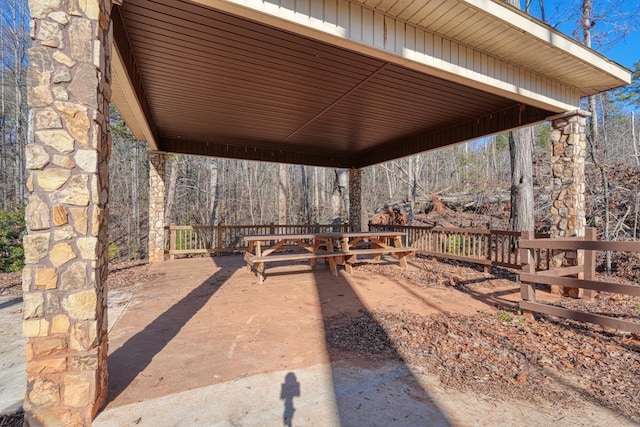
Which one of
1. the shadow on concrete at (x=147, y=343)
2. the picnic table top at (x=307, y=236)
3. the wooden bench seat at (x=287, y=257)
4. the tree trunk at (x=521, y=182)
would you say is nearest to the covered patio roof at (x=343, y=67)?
the tree trunk at (x=521, y=182)

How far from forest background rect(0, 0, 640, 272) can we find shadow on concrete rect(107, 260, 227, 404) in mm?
5971

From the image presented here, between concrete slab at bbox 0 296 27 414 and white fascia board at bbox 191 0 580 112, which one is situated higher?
white fascia board at bbox 191 0 580 112

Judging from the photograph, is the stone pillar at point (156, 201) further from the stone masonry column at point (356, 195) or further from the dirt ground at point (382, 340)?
the stone masonry column at point (356, 195)

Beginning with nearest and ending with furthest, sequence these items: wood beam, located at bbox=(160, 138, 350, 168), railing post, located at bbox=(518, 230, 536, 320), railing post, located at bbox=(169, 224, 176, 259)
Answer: railing post, located at bbox=(518, 230, 536, 320)
wood beam, located at bbox=(160, 138, 350, 168)
railing post, located at bbox=(169, 224, 176, 259)

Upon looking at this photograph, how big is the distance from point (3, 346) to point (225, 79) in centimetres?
405

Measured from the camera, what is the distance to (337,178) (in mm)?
13172

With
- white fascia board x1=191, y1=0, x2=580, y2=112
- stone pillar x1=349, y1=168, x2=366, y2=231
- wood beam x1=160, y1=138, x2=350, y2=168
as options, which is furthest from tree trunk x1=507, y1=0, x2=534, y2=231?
wood beam x1=160, y1=138, x2=350, y2=168

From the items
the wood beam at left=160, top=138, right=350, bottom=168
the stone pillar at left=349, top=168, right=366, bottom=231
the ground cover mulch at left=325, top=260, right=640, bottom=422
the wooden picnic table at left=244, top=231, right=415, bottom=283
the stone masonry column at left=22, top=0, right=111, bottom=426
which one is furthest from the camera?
the stone pillar at left=349, top=168, right=366, bottom=231

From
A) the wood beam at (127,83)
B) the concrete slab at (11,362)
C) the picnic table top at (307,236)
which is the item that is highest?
the wood beam at (127,83)

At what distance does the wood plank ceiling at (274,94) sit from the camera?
3445mm

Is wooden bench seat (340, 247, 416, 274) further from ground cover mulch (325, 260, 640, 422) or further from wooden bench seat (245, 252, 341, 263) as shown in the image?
ground cover mulch (325, 260, 640, 422)

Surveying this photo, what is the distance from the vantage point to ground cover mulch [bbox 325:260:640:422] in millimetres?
2301

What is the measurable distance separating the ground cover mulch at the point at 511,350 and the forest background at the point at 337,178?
490 cm

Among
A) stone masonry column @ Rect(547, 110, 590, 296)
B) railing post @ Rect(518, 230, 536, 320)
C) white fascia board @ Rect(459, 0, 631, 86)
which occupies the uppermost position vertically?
white fascia board @ Rect(459, 0, 631, 86)
